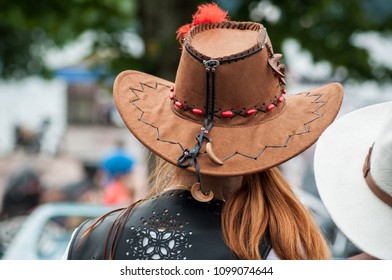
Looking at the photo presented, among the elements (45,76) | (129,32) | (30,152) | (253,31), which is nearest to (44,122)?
(30,152)

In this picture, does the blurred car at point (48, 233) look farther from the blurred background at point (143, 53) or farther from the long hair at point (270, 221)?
the long hair at point (270, 221)

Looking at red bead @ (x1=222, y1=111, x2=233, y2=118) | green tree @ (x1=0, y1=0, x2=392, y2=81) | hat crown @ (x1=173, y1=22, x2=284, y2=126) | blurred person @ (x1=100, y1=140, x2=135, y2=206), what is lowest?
blurred person @ (x1=100, y1=140, x2=135, y2=206)

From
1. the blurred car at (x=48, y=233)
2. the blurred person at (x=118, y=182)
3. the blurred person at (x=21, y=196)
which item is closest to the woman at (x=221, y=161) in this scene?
the blurred car at (x=48, y=233)

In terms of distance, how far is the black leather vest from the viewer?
6.57ft

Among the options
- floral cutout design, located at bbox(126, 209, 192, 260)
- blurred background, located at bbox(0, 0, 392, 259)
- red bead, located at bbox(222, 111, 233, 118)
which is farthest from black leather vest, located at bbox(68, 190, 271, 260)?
blurred background, located at bbox(0, 0, 392, 259)

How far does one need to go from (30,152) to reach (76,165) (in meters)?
1.44

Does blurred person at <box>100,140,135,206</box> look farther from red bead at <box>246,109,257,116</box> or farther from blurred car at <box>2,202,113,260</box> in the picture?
red bead at <box>246,109,257,116</box>

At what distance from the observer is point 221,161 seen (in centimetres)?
204

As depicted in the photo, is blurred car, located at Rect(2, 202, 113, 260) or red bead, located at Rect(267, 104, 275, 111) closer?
red bead, located at Rect(267, 104, 275, 111)

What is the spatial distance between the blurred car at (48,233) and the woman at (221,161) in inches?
134

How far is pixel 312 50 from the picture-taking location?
754 centimetres

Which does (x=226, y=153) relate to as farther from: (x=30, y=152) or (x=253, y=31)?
(x=30, y=152)

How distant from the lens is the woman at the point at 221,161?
6.63 feet

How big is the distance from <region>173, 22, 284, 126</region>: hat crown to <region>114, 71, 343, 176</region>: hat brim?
33mm
